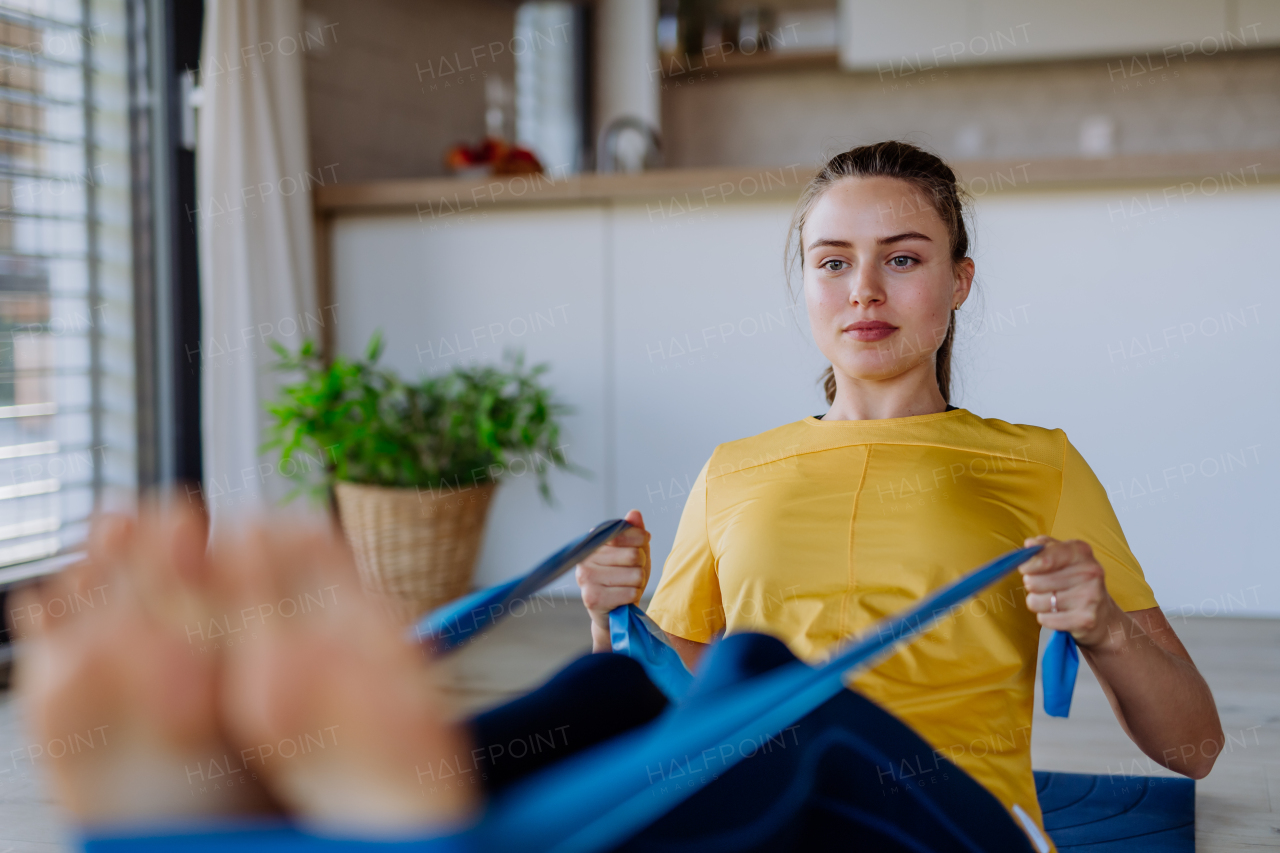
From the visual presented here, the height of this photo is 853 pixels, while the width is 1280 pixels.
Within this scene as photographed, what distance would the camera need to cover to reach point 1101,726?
5.85ft

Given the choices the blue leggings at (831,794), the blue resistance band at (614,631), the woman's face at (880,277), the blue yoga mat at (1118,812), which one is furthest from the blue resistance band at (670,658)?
the blue yoga mat at (1118,812)

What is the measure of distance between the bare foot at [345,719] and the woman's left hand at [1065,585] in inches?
20.6

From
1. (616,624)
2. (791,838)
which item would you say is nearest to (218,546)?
(791,838)

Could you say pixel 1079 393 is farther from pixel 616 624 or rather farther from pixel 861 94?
pixel 861 94

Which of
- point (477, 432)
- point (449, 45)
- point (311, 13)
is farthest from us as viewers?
point (449, 45)

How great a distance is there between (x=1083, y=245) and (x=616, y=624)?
184 centimetres

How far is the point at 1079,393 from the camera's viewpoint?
2.43 meters

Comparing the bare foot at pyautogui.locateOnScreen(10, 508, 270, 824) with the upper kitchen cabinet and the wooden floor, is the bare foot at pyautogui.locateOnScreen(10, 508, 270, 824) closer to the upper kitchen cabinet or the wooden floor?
the wooden floor

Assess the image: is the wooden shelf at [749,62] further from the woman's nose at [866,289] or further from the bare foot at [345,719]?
the bare foot at [345,719]

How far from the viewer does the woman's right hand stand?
992 mm

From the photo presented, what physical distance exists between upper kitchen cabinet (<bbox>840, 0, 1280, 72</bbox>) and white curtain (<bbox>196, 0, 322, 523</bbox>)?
226 centimetres

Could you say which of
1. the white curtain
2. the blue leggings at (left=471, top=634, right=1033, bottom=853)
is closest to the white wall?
the white curtain

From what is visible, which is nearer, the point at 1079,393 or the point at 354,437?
the point at 354,437

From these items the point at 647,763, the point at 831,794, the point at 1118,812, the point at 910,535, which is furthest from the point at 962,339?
the point at 647,763
